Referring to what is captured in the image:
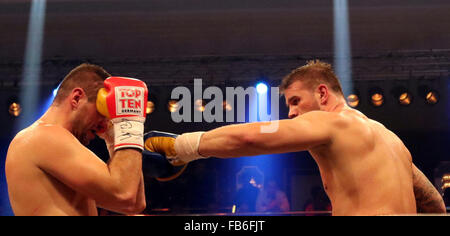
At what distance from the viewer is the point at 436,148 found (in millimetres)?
8953

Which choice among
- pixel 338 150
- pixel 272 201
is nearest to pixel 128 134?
pixel 338 150

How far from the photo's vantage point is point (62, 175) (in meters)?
1.82

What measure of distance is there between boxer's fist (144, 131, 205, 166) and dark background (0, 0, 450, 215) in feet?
15.1

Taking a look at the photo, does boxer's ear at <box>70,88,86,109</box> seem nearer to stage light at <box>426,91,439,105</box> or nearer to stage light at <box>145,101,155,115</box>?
stage light at <box>145,101,155,115</box>

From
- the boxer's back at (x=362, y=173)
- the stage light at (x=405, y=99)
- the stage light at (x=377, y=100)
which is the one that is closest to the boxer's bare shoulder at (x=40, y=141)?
the boxer's back at (x=362, y=173)

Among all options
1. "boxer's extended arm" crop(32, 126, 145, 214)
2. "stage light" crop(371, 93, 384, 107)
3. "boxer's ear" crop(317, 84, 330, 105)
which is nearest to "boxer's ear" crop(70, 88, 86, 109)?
"boxer's extended arm" crop(32, 126, 145, 214)

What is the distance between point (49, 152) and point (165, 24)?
17.4ft

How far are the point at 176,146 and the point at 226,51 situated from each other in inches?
225

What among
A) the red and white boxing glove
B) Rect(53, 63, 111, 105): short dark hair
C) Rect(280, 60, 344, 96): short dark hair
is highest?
Rect(280, 60, 344, 96): short dark hair

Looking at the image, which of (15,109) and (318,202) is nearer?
(318,202)

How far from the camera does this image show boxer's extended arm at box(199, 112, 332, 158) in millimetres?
1905

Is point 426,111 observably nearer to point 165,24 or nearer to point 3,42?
point 165,24

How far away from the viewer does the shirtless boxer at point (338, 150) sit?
75.8 inches

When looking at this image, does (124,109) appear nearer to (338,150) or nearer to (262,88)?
(338,150)
